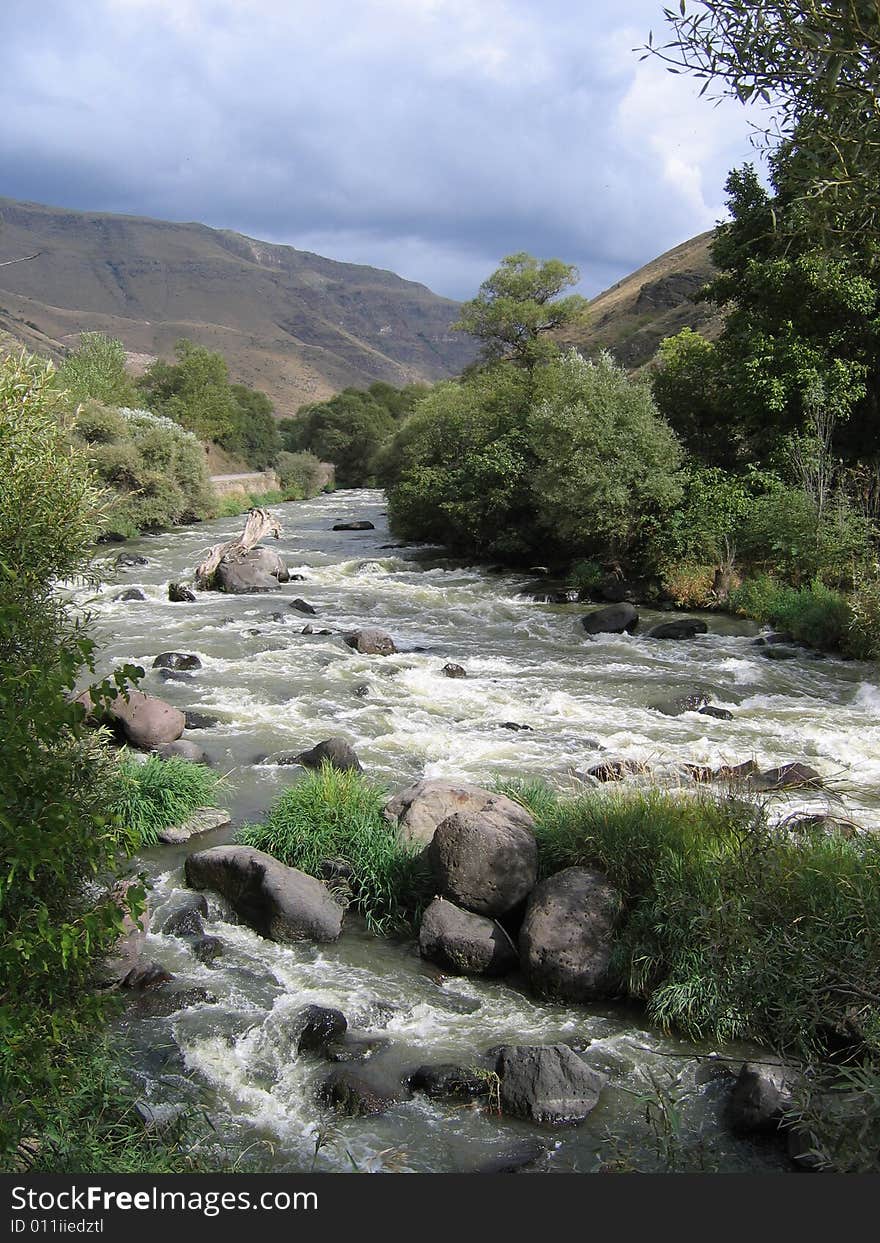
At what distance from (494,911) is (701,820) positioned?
2062 millimetres

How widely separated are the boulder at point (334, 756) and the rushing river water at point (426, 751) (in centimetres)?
31

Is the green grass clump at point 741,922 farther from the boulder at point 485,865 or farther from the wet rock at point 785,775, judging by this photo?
the wet rock at point 785,775

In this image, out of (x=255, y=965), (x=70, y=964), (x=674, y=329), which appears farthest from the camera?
(x=674, y=329)

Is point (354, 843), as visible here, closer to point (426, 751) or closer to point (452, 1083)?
point (452, 1083)

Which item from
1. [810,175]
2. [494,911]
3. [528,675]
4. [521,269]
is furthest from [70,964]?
[521,269]

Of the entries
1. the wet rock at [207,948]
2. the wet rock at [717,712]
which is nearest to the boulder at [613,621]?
the wet rock at [717,712]

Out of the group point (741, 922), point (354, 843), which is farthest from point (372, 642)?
point (741, 922)

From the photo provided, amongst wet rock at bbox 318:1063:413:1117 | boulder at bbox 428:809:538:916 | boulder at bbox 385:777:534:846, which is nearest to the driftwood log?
boulder at bbox 385:777:534:846

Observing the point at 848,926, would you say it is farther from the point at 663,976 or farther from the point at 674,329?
the point at 674,329

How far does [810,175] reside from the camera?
17.5ft

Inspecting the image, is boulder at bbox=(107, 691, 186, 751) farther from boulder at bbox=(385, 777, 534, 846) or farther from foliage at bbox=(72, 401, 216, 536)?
foliage at bbox=(72, 401, 216, 536)

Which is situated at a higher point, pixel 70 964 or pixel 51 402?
pixel 51 402

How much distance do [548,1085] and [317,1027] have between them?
6.21ft

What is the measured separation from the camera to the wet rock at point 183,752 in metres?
12.5
